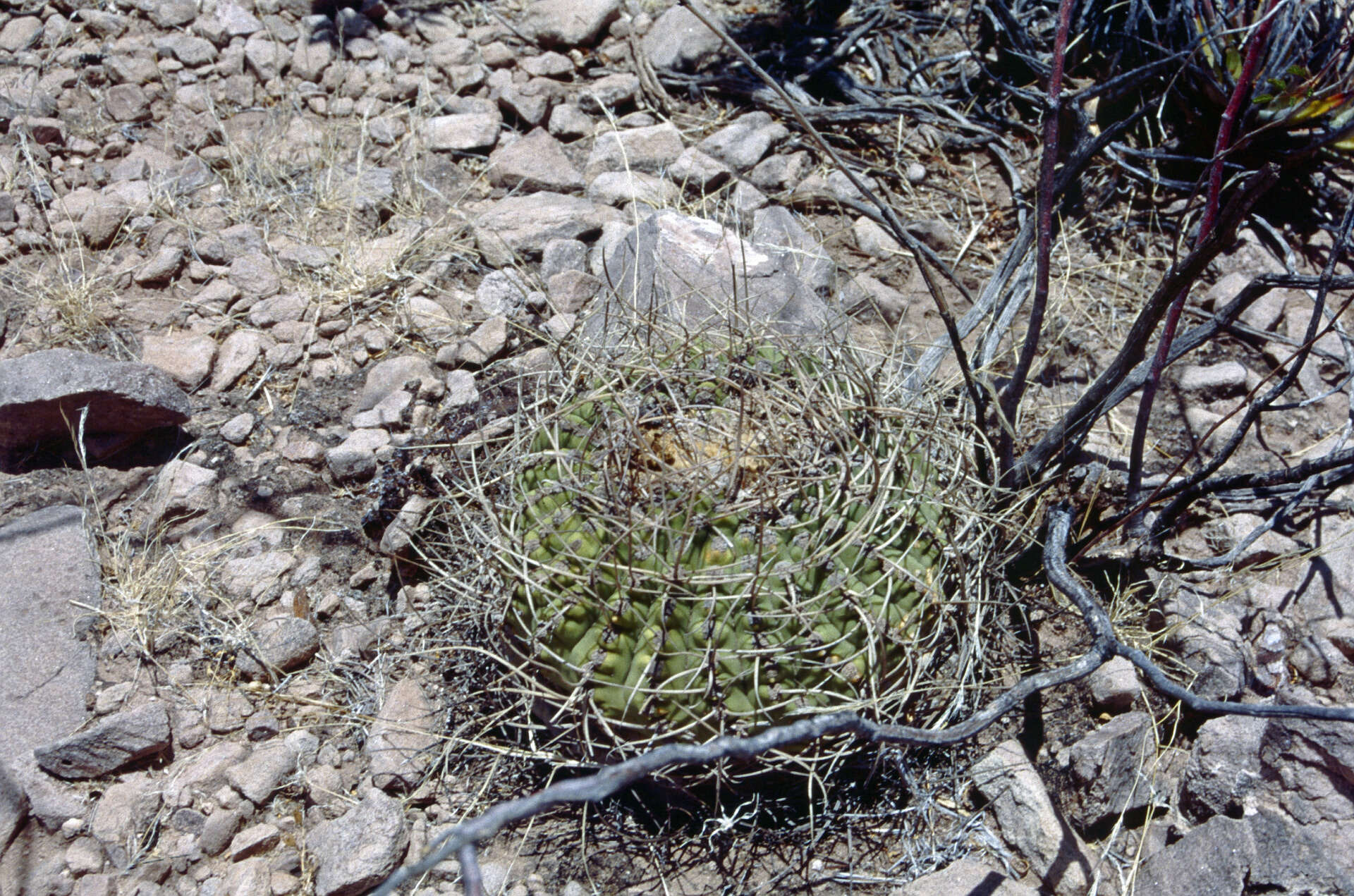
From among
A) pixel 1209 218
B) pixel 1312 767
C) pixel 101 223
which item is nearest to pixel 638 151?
pixel 101 223

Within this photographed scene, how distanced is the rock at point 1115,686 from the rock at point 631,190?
188cm

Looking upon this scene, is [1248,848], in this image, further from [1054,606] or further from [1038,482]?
[1038,482]

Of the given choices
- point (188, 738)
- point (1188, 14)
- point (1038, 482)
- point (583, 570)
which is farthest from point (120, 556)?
point (1188, 14)

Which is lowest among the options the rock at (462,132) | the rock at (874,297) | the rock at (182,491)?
the rock at (182,491)

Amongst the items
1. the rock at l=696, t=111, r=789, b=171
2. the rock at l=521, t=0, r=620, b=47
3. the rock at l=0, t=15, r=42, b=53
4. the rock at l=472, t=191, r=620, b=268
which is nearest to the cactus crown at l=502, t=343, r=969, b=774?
the rock at l=472, t=191, r=620, b=268

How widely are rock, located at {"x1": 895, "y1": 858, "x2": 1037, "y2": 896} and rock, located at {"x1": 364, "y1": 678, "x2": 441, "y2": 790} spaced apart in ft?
3.16

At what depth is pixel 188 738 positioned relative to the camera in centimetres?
199

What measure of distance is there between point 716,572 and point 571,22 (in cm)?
284

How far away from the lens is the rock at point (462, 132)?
3340mm

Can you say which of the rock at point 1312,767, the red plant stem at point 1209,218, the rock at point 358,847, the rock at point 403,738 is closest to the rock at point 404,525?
the rock at point 403,738

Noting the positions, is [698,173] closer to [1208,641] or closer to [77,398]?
[77,398]

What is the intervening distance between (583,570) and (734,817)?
1.77 ft

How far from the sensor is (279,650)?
211 centimetres

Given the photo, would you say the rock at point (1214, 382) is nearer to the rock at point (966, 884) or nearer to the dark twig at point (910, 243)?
the dark twig at point (910, 243)
